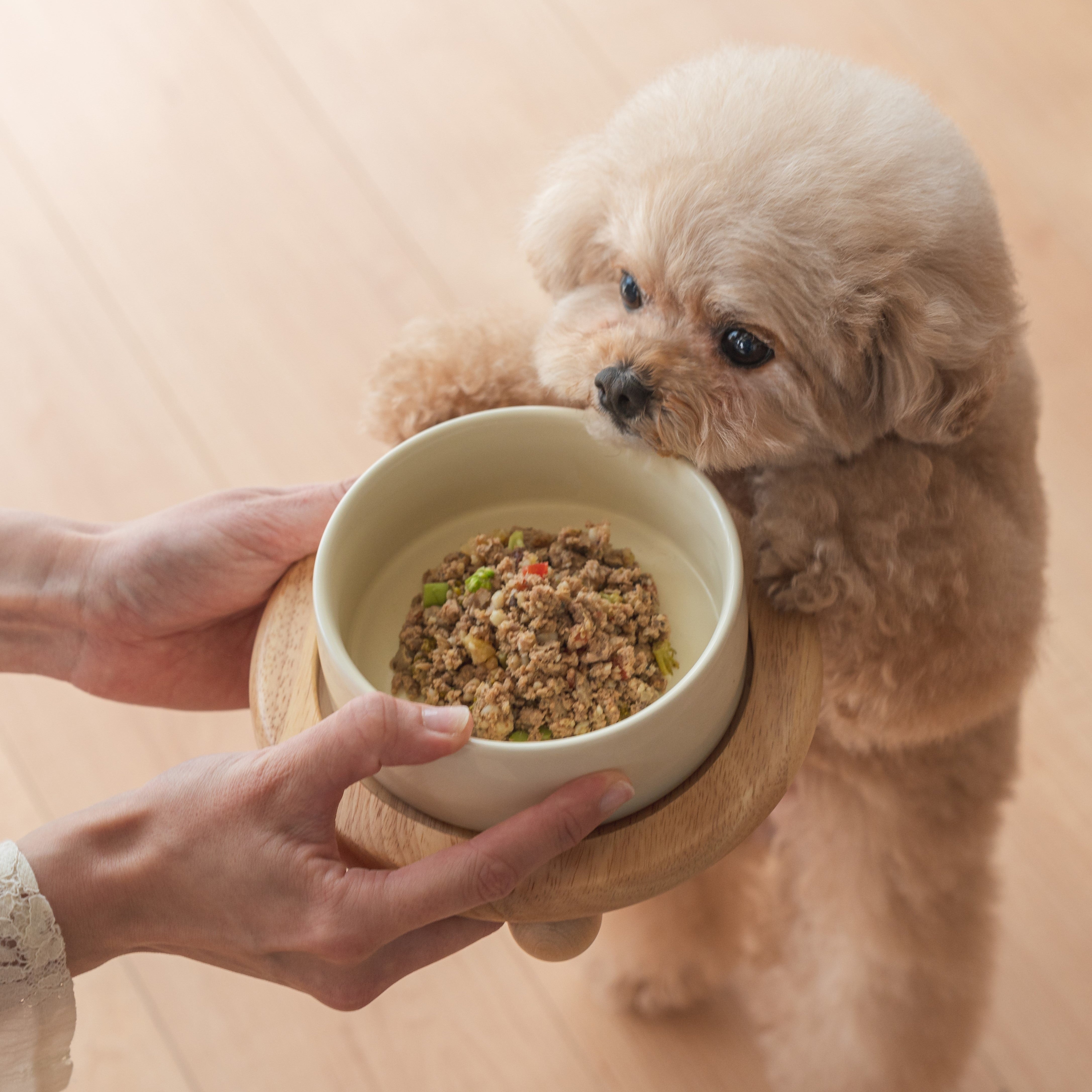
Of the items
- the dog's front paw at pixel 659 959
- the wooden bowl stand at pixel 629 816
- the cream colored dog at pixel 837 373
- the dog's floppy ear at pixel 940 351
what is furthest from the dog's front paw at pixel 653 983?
the dog's floppy ear at pixel 940 351

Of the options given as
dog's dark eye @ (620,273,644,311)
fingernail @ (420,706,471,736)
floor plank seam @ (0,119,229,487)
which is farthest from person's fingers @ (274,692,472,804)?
floor plank seam @ (0,119,229,487)

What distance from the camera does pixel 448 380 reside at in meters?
0.83

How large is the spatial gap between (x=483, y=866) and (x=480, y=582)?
0.18 metres

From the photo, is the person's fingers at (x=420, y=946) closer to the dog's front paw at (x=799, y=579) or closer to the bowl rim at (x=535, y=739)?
the bowl rim at (x=535, y=739)

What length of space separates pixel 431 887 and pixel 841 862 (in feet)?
1.67

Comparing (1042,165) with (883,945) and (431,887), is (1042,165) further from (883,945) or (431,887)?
(431,887)

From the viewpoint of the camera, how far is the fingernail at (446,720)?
584 mm

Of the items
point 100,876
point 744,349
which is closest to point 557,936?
point 100,876

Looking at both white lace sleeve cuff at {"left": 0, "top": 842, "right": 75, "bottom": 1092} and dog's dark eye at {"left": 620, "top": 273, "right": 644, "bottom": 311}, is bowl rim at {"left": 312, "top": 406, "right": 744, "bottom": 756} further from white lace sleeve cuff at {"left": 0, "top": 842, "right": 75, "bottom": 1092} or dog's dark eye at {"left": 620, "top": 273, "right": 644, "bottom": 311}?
white lace sleeve cuff at {"left": 0, "top": 842, "right": 75, "bottom": 1092}

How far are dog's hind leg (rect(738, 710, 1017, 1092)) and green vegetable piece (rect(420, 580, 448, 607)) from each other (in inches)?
14.4

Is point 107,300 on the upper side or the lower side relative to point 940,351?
upper

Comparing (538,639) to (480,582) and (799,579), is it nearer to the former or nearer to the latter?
(480,582)

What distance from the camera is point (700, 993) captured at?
115cm

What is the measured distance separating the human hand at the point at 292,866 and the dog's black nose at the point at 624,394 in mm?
238
